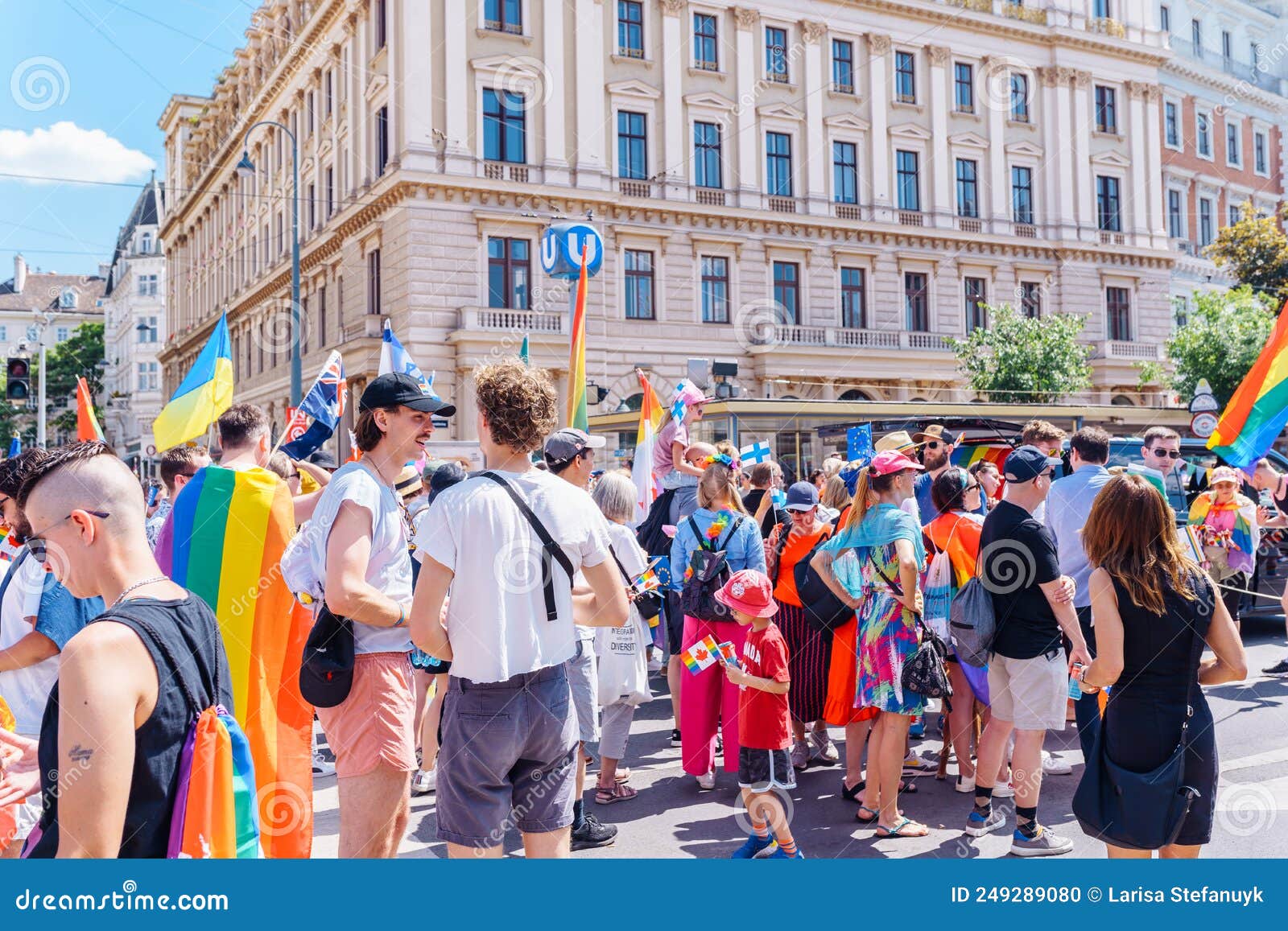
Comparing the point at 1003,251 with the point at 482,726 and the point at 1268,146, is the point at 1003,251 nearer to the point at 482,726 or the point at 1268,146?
the point at 1268,146

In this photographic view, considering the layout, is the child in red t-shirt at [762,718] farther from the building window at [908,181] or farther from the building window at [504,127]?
the building window at [908,181]

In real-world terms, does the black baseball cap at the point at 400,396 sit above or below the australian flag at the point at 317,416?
below

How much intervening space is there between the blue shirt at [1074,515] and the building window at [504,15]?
88.5 ft

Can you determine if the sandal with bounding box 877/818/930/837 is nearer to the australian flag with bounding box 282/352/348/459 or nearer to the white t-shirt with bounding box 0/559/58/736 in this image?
the white t-shirt with bounding box 0/559/58/736

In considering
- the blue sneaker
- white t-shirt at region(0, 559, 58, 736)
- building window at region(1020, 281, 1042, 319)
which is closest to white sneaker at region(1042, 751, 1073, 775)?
the blue sneaker

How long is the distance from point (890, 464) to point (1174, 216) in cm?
4306

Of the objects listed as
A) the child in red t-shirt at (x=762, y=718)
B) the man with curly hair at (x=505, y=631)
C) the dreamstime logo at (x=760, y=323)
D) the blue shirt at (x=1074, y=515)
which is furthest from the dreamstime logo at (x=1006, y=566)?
the dreamstime logo at (x=760, y=323)

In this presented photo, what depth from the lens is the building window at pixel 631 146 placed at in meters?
31.2

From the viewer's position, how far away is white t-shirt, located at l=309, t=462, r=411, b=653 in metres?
3.63

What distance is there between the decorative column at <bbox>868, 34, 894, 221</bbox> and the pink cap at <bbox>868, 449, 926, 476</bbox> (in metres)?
30.9

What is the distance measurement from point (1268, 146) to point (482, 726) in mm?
51562

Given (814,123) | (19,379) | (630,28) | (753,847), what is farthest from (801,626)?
(814,123)

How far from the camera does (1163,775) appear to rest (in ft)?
11.5

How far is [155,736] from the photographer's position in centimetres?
226
